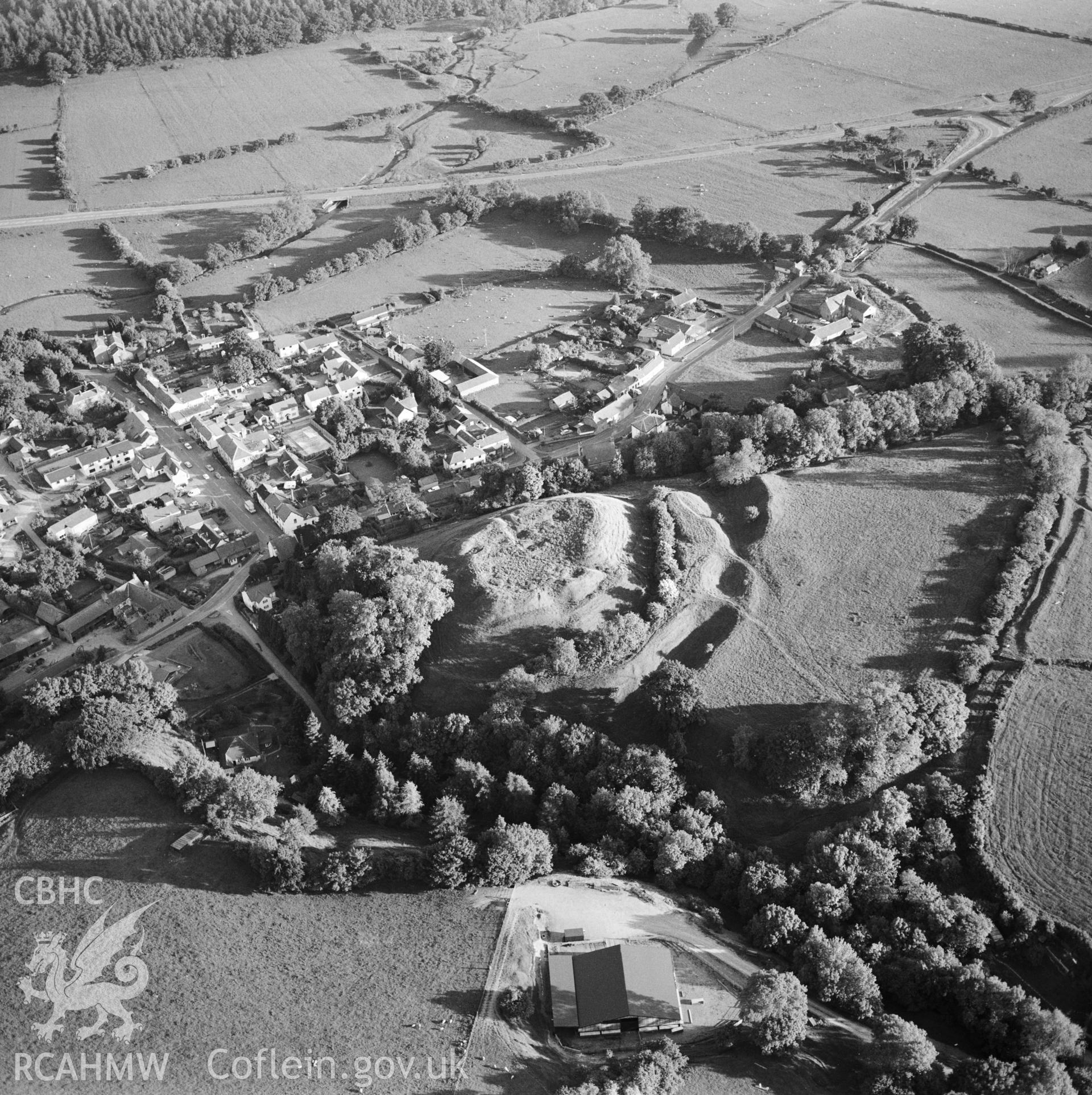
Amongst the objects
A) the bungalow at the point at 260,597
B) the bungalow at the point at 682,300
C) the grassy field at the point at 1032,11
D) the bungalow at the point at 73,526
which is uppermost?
the grassy field at the point at 1032,11

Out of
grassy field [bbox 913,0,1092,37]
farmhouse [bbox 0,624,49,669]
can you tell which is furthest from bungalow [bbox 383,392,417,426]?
grassy field [bbox 913,0,1092,37]

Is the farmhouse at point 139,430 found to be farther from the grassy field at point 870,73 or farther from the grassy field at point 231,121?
the grassy field at point 870,73

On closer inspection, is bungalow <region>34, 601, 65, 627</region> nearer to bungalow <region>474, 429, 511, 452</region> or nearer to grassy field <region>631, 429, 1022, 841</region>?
bungalow <region>474, 429, 511, 452</region>

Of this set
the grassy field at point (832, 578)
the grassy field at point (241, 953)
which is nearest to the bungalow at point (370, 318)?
the grassy field at point (832, 578)

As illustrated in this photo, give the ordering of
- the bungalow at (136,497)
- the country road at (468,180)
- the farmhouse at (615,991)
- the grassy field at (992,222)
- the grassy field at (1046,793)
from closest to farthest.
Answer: the farmhouse at (615,991) < the grassy field at (1046,793) < the bungalow at (136,497) < the grassy field at (992,222) < the country road at (468,180)

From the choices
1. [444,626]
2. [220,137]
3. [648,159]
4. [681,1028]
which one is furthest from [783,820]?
[220,137]
